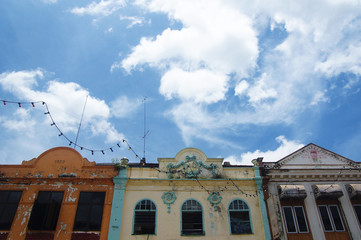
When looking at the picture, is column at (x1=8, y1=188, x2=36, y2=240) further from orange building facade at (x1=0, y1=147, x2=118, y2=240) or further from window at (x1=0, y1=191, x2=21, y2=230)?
window at (x1=0, y1=191, x2=21, y2=230)

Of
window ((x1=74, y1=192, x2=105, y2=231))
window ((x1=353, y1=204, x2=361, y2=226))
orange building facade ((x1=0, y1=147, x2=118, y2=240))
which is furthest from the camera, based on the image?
window ((x1=353, y1=204, x2=361, y2=226))

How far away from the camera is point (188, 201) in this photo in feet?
54.6

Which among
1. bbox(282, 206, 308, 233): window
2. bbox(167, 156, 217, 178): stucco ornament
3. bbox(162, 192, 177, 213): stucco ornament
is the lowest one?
bbox(282, 206, 308, 233): window

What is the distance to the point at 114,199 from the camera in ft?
53.5

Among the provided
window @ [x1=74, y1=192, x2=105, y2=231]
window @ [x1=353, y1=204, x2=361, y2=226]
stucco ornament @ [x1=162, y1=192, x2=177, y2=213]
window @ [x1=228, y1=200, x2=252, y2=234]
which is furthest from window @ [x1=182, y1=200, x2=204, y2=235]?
window @ [x1=353, y1=204, x2=361, y2=226]

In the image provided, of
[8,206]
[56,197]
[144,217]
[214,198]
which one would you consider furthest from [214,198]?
[8,206]

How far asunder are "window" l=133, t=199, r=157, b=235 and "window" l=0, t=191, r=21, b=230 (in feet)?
22.9

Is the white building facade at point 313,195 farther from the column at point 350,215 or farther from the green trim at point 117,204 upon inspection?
the green trim at point 117,204

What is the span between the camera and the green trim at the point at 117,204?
15391 mm

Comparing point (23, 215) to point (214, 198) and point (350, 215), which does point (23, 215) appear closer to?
point (214, 198)

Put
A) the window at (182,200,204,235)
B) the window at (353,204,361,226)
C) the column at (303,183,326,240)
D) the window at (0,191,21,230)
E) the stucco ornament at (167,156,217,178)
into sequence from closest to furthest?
1. the window at (0,191,21,230)
2. the window at (182,200,204,235)
3. the column at (303,183,326,240)
4. the window at (353,204,361,226)
5. the stucco ornament at (167,156,217,178)

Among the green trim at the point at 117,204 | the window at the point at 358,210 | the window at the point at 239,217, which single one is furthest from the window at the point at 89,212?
the window at the point at 358,210

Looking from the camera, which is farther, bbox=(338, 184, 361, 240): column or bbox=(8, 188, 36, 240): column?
bbox=(338, 184, 361, 240): column

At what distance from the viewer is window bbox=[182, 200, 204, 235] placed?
1583 cm
